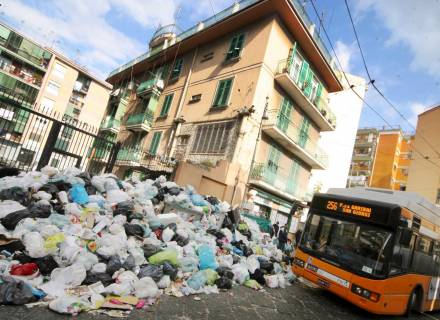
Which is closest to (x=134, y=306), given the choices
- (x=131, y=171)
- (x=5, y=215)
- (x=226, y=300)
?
(x=226, y=300)

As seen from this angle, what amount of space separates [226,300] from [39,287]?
9.14 ft

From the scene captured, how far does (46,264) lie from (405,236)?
6.39 metres

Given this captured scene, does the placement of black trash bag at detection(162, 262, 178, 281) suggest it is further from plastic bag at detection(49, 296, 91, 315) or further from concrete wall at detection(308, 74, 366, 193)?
concrete wall at detection(308, 74, 366, 193)

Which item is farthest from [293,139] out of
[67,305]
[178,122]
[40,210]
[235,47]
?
[67,305]

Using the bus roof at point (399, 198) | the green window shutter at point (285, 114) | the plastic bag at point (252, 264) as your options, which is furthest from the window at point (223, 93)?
the plastic bag at point (252, 264)

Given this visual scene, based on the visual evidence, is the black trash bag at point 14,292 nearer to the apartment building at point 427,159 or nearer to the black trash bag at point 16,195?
the black trash bag at point 16,195

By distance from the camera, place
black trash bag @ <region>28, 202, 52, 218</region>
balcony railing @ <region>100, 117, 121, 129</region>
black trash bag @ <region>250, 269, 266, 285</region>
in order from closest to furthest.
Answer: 1. black trash bag @ <region>28, 202, 52, 218</region>
2. black trash bag @ <region>250, 269, 266, 285</region>
3. balcony railing @ <region>100, 117, 121, 129</region>

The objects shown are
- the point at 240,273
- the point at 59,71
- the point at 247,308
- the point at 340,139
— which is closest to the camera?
the point at 247,308

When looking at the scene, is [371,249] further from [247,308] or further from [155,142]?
[155,142]

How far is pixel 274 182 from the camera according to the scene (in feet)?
56.4

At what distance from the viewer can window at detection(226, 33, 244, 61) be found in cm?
1728

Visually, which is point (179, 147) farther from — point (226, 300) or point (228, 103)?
point (226, 300)

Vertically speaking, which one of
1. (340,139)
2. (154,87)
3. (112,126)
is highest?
(340,139)

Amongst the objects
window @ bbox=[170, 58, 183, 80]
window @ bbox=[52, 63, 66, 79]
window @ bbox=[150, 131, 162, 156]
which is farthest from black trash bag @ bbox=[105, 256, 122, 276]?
window @ bbox=[52, 63, 66, 79]
